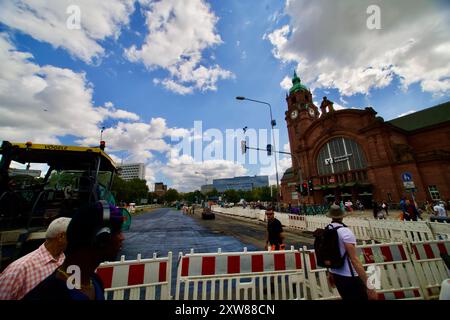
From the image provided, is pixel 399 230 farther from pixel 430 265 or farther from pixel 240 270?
pixel 240 270

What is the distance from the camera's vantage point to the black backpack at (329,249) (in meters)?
2.49

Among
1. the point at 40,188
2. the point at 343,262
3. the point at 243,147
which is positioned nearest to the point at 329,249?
the point at 343,262

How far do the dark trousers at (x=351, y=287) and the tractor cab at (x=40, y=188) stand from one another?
4.90 m

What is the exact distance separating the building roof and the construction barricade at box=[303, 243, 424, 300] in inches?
1573

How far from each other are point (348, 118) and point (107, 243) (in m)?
38.2

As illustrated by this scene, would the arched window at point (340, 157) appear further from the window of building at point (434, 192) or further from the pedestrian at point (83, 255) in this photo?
the pedestrian at point (83, 255)

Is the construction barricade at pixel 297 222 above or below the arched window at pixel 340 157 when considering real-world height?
below

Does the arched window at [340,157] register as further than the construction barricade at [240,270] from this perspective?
Yes

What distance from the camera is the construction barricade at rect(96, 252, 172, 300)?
9.05 feet

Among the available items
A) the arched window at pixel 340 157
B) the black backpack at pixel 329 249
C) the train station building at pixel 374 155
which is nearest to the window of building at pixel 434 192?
the train station building at pixel 374 155

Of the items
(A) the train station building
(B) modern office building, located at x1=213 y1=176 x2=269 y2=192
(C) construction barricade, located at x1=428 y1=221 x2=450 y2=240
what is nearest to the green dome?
(A) the train station building
